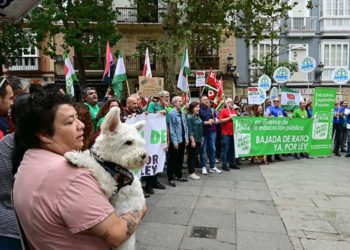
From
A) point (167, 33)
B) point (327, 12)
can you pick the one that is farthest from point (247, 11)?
point (327, 12)

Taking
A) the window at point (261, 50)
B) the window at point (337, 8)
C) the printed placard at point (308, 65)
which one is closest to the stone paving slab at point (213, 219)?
the printed placard at point (308, 65)

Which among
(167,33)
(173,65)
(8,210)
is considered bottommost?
(8,210)

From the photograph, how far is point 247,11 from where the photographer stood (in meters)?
13.4

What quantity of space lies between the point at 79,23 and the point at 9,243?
1661 cm

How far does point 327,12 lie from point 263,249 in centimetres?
2892

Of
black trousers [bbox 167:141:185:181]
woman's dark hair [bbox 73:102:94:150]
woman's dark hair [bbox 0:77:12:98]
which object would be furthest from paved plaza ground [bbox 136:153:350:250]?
woman's dark hair [bbox 0:77:12:98]

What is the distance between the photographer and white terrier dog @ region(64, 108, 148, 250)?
1721mm

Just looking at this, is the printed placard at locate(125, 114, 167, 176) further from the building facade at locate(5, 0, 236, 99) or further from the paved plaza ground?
the building facade at locate(5, 0, 236, 99)

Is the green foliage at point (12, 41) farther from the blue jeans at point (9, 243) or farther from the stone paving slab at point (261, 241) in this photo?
the blue jeans at point (9, 243)

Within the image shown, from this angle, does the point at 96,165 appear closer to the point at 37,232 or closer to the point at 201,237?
the point at 37,232

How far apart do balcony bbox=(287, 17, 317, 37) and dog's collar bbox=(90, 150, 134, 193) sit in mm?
29303

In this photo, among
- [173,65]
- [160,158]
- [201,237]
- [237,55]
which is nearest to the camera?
[201,237]

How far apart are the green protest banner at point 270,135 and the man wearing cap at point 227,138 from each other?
0.14 metres

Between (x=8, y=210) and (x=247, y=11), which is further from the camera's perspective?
(x=247, y=11)
